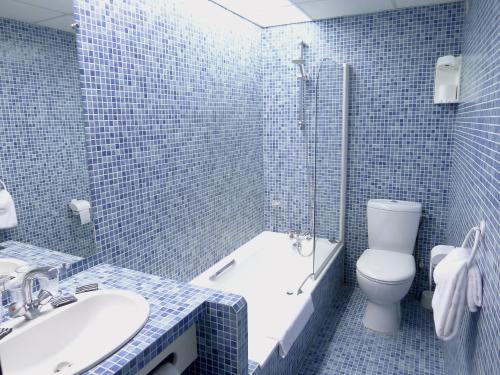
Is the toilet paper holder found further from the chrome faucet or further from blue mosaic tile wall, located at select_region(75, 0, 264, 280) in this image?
the chrome faucet

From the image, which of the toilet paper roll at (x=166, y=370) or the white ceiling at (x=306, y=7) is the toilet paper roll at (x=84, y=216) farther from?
the white ceiling at (x=306, y=7)

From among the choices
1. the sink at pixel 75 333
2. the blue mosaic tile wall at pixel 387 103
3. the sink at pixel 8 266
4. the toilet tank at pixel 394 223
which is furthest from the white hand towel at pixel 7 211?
the toilet tank at pixel 394 223

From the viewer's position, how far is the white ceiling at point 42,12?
1263mm

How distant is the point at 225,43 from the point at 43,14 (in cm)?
156

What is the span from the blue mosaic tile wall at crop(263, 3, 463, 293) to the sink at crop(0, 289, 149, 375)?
2.23m

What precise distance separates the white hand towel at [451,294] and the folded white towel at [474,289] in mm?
17

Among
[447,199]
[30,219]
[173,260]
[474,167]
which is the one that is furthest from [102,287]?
[447,199]

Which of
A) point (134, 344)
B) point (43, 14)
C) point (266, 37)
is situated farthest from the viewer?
point (266, 37)

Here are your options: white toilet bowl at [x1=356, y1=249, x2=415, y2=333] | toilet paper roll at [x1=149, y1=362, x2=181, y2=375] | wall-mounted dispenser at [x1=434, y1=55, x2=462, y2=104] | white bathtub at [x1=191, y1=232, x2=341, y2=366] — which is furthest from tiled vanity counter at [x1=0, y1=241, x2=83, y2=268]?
wall-mounted dispenser at [x1=434, y1=55, x2=462, y2=104]

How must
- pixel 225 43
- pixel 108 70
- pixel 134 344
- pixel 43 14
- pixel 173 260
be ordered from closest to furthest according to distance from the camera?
pixel 134 344, pixel 43 14, pixel 108 70, pixel 173 260, pixel 225 43

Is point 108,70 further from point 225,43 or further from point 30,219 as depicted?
point 225,43

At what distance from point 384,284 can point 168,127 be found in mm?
1796

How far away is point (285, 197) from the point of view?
354cm

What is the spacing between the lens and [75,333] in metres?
1.36
